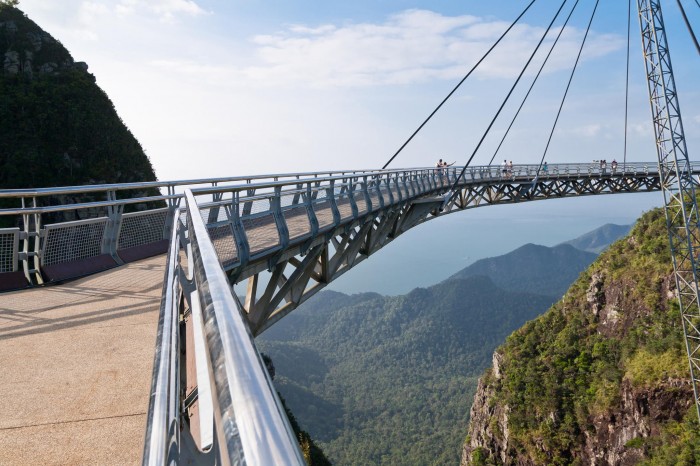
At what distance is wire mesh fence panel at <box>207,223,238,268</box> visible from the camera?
6.63 m

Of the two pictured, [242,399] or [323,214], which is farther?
[323,214]

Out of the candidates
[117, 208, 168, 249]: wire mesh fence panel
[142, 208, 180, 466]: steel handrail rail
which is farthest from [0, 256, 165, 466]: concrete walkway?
[117, 208, 168, 249]: wire mesh fence panel

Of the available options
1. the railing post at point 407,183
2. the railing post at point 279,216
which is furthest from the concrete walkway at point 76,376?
the railing post at point 407,183

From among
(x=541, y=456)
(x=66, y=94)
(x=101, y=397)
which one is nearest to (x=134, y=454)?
(x=101, y=397)

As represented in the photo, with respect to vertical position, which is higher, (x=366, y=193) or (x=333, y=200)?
(x=366, y=193)

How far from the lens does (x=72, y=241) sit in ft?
25.7

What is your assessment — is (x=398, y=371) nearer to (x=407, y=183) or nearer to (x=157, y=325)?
(x=407, y=183)

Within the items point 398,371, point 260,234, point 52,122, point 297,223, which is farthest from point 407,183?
point 398,371

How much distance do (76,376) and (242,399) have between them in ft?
9.63

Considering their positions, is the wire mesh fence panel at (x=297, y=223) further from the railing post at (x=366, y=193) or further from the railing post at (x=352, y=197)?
the railing post at (x=366, y=193)

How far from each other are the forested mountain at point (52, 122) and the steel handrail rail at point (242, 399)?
4033 centimetres

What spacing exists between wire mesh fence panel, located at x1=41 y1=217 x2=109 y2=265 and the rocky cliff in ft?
86.0

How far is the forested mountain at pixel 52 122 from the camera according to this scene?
3675 centimetres

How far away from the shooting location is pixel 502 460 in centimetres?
3769
